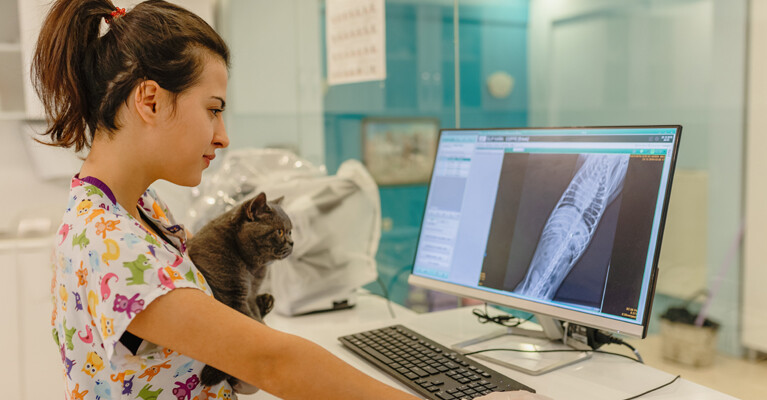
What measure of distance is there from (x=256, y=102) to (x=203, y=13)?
604mm

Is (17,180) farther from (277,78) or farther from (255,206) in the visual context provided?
(255,206)

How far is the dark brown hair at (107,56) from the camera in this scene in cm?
79

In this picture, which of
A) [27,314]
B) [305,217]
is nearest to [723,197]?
[305,217]

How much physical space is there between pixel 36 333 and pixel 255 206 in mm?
2024

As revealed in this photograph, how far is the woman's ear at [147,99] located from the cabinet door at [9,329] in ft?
7.02

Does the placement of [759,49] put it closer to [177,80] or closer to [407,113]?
[407,113]

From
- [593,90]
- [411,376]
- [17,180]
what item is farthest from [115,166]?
[17,180]

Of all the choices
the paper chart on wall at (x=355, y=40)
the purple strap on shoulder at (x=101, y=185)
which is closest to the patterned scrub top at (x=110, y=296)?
the purple strap on shoulder at (x=101, y=185)

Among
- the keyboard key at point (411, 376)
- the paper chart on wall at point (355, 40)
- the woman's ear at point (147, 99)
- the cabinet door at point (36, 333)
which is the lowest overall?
the cabinet door at point (36, 333)

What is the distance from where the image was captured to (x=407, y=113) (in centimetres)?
198

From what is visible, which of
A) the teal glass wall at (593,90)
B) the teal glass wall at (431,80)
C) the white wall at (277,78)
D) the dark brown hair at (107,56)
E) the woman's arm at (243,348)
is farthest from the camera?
the white wall at (277,78)

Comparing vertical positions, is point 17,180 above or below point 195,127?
below

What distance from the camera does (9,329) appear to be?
2.51 metres

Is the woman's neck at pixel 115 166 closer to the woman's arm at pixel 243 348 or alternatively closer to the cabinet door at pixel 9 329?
the woman's arm at pixel 243 348
